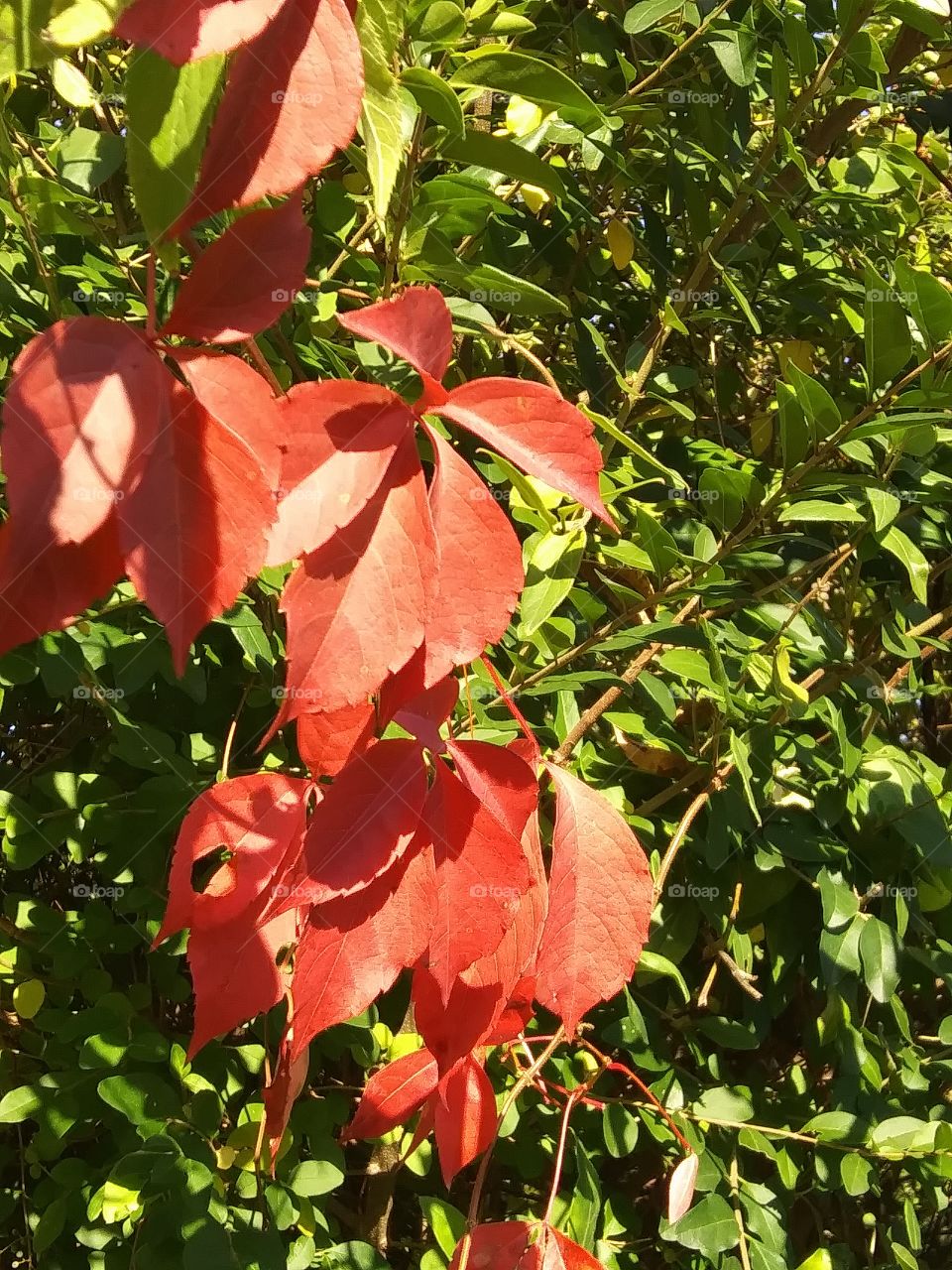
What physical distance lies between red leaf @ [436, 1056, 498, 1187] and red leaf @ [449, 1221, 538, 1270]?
0.05 meters

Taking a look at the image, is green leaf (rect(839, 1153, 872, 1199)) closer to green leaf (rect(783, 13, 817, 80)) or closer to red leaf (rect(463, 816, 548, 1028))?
red leaf (rect(463, 816, 548, 1028))

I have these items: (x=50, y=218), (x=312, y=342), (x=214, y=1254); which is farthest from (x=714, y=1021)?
(x=50, y=218)

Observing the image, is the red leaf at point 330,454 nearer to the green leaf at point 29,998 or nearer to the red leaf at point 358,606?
the red leaf at point 358,606

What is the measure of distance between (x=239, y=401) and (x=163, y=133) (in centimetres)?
10

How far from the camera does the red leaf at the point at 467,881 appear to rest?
19.0 inches

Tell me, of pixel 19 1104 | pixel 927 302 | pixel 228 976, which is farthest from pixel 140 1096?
pixel 927 302

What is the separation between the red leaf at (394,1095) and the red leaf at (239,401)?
0.49 metres

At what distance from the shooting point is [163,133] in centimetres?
39

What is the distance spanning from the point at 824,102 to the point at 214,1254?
124cm

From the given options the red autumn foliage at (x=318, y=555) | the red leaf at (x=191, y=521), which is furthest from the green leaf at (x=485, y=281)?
the red leaf at (x=191, y=521)

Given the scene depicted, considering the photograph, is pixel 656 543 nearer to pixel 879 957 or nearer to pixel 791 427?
pixel 791 427

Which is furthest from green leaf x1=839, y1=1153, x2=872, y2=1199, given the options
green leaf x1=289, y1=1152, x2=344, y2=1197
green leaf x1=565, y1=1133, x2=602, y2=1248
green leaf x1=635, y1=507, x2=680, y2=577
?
green leaf x1=635, y1=507, x2=680, y2=577

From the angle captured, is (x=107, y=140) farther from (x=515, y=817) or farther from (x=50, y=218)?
(x=515, y=817)

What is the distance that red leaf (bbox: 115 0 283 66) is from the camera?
349 millimetres
